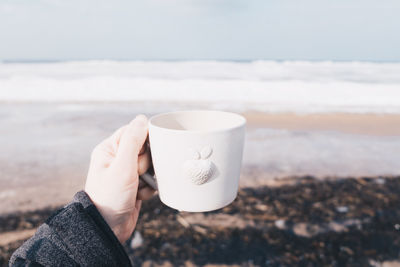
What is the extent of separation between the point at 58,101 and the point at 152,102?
2.12 metres

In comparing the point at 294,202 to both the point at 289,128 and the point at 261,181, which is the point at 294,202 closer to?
the point at 261,181

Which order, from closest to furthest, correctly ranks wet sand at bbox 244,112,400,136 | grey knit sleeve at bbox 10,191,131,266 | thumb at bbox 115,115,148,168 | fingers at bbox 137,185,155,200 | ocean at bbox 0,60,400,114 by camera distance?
grey knit sleeve at bbox 10,191,131,266 < thumb at bbox 115,115,148,168 < fingers at bbox 137,185,155,200 < wet sand at bbox 244,112,400,136 < ocean at bbox 0,60,400,114

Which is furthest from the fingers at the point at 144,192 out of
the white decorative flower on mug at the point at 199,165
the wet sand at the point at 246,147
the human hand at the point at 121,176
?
the wet sand at the point at 246,147

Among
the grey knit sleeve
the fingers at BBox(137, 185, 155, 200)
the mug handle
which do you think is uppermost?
the mug handle

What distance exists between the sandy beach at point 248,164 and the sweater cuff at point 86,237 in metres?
1.00

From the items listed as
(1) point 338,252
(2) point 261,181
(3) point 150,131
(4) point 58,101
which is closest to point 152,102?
(4) point 58,101

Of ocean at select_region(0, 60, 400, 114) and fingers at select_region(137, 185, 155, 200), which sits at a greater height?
fingers at select_region(137, 185, 155, 200)

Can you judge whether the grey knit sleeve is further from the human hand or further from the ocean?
the ocean

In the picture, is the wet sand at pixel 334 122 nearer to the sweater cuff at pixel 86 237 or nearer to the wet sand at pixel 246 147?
the wet sand at pixel 246 147

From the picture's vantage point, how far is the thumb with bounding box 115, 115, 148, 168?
1042mm

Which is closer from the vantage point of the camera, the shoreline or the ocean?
the shoreline

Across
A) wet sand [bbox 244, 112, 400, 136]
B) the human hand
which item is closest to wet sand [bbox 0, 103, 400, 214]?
wet sand [bbox 244, 112, 400, 136]

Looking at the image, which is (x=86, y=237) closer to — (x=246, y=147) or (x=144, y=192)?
(x=144, y=192)

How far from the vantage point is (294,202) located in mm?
2387
